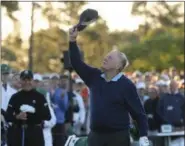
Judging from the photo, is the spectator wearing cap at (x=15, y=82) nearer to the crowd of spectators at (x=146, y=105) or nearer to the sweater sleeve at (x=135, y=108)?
the crowd of spectators at (x=146, y=105)

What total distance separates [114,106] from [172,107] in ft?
25.8

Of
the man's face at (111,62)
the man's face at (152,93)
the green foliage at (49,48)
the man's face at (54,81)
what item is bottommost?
the man's face at (152,93)

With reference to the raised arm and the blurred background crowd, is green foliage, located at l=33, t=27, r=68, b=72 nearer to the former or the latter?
the blurred background crowd

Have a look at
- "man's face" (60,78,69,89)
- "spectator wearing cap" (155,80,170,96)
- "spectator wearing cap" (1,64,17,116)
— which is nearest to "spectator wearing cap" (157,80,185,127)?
"spectator wearing cap" (155,80,170,96)

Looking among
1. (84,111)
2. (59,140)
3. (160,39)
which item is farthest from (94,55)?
(59,140)

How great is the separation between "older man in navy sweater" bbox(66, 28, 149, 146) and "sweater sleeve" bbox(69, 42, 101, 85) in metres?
0.06

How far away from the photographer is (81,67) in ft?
25.6

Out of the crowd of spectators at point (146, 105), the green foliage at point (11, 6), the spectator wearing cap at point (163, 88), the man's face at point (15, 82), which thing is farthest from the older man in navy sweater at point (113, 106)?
the green foliage at point (11, 6)

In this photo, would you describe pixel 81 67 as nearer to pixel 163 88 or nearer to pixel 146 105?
pixel 146 105

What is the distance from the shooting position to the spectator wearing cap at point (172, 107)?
49.0 feet

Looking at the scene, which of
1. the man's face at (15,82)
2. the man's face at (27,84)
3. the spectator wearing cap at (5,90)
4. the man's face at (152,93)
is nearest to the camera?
the man's face at (27,84)

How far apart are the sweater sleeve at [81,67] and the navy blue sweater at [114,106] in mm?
85

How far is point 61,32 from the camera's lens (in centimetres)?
4934

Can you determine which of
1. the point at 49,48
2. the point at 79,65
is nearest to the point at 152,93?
the point at 79,65
